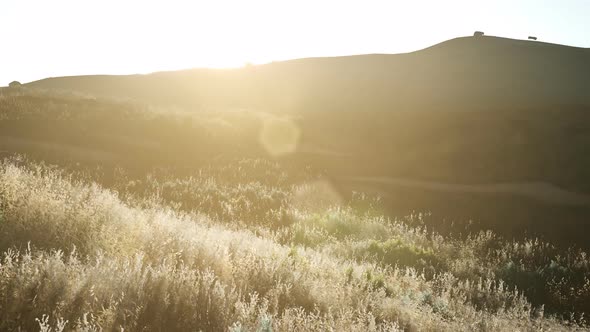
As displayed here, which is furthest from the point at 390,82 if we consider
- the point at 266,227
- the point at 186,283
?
the point at 186,283

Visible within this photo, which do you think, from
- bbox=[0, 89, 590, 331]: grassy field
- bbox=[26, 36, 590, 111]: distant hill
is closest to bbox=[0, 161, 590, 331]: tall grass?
bbox=[0, 89, 590, 331]: grassy field

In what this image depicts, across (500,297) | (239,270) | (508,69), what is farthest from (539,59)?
(239,270)

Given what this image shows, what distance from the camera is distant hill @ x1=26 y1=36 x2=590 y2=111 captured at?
50944 millimetres

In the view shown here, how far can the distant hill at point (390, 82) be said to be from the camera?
167ft

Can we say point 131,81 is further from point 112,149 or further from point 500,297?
point 500,297

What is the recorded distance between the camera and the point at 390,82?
57.3 m

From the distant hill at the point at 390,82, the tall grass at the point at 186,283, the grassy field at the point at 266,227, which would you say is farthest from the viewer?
the distant hill at the point at 390,82

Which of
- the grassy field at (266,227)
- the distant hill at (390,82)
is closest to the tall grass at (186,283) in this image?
the grassy field at (266,227)

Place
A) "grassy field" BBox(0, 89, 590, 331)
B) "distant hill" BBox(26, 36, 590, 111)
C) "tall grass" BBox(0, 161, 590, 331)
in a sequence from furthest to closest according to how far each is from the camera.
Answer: "distant hill" BBox(26, 36, 590, 111)
"grassy field" BBox(0, 89, 590, 331)
"tall grass" BBox(0, 161, 590, 331)

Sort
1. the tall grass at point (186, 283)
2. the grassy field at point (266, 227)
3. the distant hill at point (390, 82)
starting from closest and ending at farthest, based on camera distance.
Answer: the tall grass at point (186, 283) → the grassy field at point (266, 227) → the distant hill at point (390, 82)

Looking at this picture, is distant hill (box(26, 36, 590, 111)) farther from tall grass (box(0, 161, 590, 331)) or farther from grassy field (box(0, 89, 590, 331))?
tall grass (box(0, 161, 590, 331))

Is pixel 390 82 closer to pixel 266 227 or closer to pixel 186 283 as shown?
pixel 266 227

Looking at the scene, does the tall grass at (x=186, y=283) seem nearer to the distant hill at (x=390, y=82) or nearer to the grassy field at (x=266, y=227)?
the grassy field at (x=266, y=227)

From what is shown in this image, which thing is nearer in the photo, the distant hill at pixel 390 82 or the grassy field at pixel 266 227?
the grassy field at pixel 266 227
